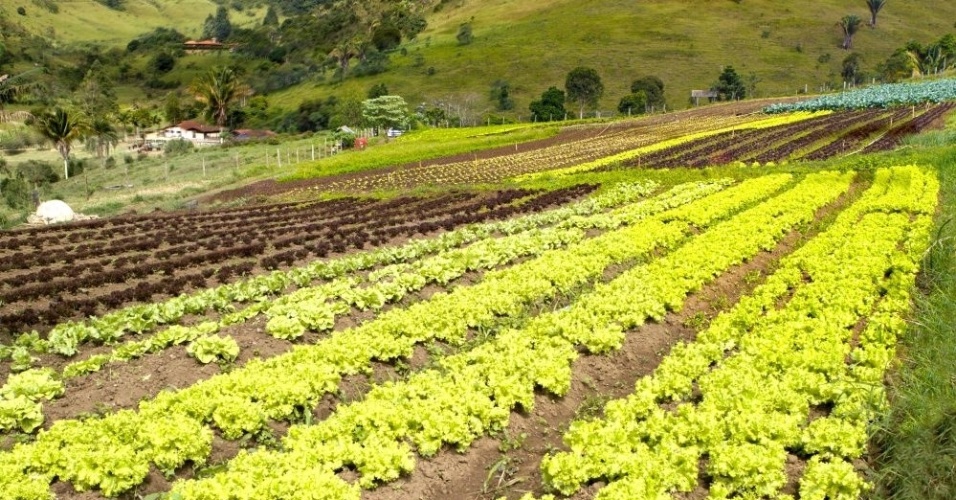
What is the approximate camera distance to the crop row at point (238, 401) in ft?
25.2

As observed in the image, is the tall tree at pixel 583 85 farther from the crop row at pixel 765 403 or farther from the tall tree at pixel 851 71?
the crop row at pixel 765 403

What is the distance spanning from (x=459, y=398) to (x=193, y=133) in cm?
10845

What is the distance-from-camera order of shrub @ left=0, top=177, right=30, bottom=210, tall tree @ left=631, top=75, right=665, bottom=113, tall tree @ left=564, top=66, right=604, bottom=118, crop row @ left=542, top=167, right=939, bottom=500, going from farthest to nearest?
1. tall tree @ left=631, top=75, right=665, bottom=113
2. tall tree @ left=564, top=66, right=604, bottom=118
3. shrub @ left=0, top=177, right=30, bottom=210
4. crop row @ left=542, top=167, right=939, bottom=500

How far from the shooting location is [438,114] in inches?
3814

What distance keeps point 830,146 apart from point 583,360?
35.7 m

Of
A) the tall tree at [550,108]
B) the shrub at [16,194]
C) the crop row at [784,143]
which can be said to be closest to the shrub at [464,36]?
the tall tree at [550,108]

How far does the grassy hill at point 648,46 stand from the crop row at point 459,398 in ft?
301

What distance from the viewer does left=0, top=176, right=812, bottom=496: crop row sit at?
768cm

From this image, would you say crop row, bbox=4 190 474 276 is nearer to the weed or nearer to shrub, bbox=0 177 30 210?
the weed

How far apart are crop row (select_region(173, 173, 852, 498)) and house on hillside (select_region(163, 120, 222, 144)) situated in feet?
335

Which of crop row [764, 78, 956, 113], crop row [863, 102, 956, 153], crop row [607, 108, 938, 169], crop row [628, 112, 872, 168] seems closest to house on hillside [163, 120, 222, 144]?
crop row [764, 78, 956, 113]

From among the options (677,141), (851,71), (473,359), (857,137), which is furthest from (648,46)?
(473,359)

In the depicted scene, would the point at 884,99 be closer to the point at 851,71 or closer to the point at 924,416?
the point at 851,71

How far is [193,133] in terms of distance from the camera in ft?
351
